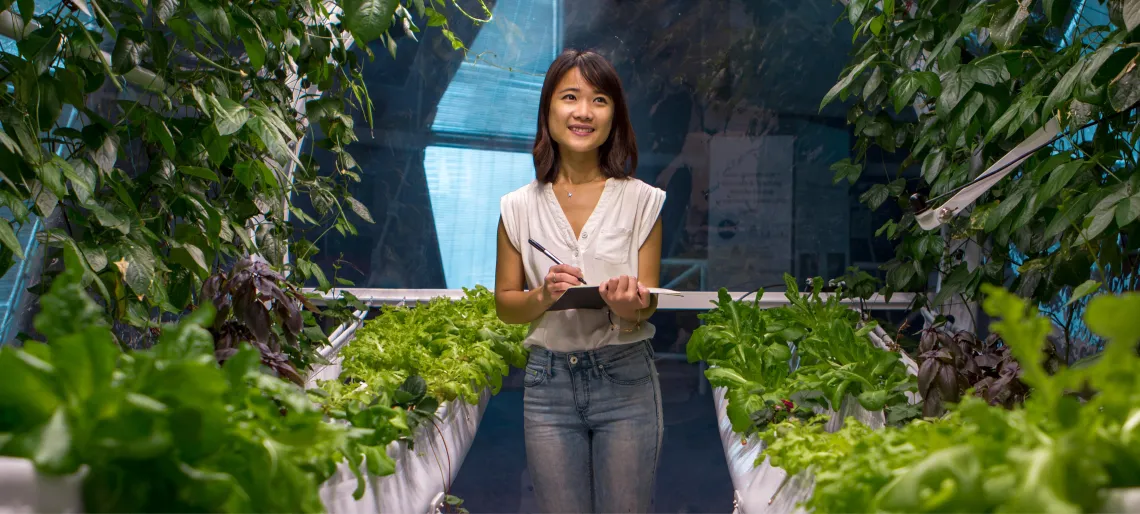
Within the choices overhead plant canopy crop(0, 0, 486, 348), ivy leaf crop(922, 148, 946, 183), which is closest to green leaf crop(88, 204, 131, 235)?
overhead plant canopy crop(0, 0, 486, 348)

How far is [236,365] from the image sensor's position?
82 centimetres

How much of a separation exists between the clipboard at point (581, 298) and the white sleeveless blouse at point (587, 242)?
3.4 inches

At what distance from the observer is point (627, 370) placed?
86.0 inches

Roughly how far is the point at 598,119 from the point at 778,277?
2709 millimetres

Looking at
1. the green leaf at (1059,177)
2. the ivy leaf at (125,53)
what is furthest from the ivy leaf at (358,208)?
the green leaf at (1059,177)

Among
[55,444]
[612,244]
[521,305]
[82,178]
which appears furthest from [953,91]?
Result: [55,444]

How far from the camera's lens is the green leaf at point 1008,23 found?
184cm

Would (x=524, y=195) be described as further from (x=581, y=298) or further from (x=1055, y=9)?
(x=1055, y=9)

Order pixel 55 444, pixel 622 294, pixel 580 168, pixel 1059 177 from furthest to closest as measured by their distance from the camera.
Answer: pixel 580 168, pixel 622 294, pixel 1059 177, pixel 55 444

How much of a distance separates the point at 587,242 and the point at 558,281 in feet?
0.75

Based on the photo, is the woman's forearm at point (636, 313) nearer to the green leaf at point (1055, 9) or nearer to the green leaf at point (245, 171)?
the green leaf at point (245, 171)

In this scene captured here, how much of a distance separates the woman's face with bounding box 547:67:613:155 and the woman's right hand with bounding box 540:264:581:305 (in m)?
0.35

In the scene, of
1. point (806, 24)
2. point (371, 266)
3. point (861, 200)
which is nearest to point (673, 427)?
point (861, 200)

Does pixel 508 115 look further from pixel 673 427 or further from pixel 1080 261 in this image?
pixel 1080 261
